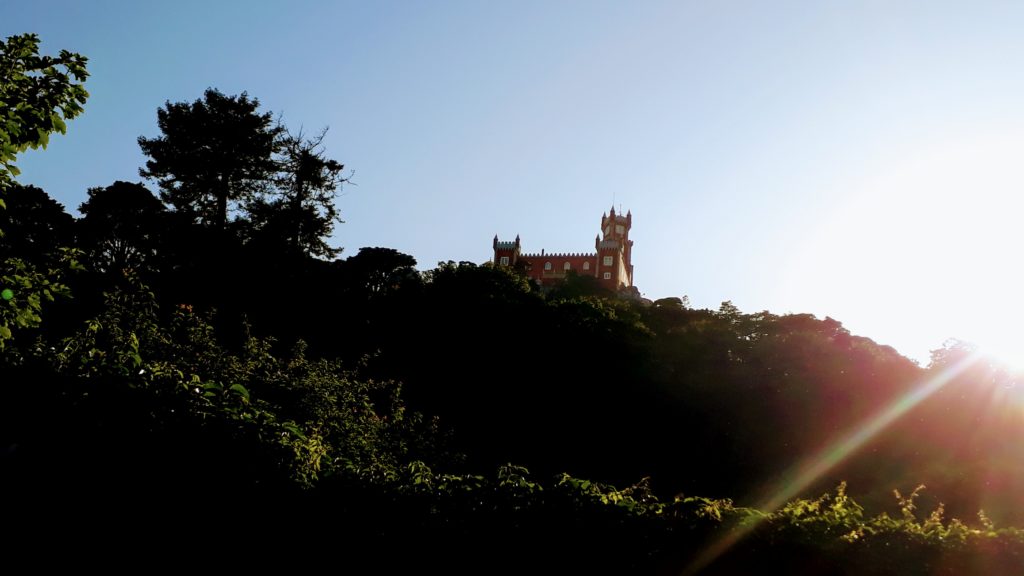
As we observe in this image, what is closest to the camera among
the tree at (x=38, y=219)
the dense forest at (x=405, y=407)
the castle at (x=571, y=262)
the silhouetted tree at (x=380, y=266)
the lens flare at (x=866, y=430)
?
the dense forest at (x=405, y=407)

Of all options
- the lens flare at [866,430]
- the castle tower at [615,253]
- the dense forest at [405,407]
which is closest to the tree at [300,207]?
the dense forest at [405,407]

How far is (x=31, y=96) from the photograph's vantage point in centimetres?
610

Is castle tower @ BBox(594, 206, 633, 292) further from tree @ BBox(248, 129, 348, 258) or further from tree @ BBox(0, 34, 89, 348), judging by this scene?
tree @ BBox(0, 34, 89, 348)

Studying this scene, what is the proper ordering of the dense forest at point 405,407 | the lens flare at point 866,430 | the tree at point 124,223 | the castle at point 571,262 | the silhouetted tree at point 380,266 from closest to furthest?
1. the dense forest at point 405,407
2. the lens flare at point 866,430
3. the tree at point 124,223
4. the silhouetted tree at point 380,266
5. the castle at point 571,262

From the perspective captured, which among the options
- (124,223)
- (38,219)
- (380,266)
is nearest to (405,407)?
(38,219)

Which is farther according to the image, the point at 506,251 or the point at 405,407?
the point at 506,251

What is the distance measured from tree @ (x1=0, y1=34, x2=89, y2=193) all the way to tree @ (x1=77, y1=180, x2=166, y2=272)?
3470cm

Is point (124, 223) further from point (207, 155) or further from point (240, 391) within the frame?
point (240, 391)

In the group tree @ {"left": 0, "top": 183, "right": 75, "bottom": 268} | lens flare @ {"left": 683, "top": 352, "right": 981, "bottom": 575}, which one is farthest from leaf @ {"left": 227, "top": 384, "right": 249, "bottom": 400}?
tree @ {"left": 0, "top": 183, "right": 75, "bottom": 268}

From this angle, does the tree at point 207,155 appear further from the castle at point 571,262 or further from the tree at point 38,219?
the castle at point 571,262

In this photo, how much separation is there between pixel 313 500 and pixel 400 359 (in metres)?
28.4

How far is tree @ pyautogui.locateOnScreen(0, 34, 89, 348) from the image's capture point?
582cm

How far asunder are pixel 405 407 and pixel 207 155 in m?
29.5

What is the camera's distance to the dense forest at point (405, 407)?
5289 millimetres
